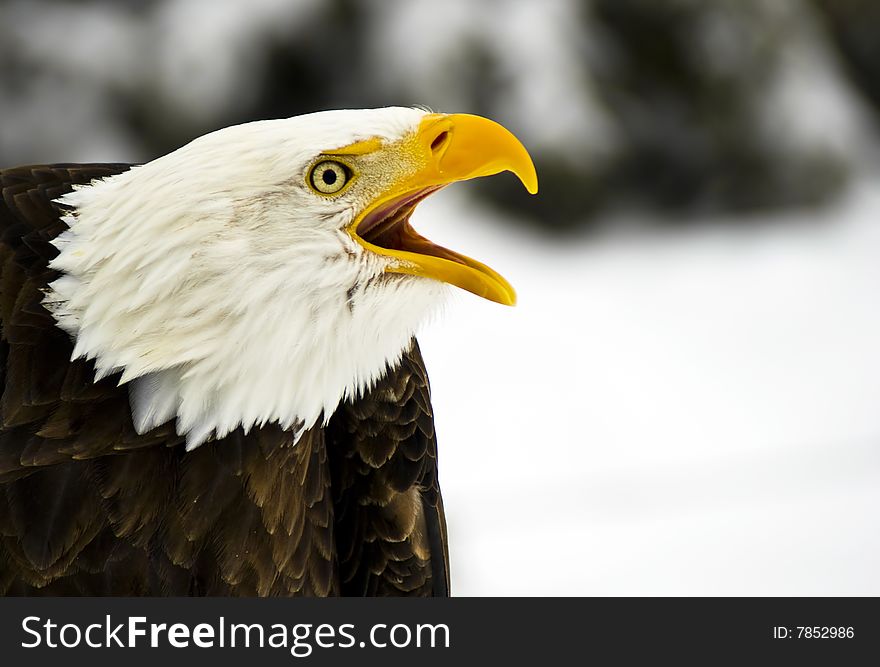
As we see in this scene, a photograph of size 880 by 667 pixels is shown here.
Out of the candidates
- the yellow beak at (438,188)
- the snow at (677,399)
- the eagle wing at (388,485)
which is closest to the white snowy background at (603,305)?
the snow at (677,399)

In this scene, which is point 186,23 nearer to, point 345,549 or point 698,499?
point 698,499

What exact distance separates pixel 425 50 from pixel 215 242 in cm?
438

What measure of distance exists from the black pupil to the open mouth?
8cm

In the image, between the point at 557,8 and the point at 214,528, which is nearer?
the point at 214,528

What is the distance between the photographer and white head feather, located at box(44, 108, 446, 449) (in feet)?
4.44

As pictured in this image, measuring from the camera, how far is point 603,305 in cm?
534

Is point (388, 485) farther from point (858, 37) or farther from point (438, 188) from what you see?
point (858, 37)

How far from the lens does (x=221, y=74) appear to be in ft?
17.9

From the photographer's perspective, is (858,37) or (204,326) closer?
(204,326)

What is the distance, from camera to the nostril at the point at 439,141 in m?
1.47

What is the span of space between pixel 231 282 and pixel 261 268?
43 millimetres

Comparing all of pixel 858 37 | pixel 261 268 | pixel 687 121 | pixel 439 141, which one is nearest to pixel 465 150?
pixel 439 141

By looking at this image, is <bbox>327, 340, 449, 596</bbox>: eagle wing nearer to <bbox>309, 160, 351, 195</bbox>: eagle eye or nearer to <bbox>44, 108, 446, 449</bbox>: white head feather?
<bbox>44, 108, 446, 449</bbox>: white head feather

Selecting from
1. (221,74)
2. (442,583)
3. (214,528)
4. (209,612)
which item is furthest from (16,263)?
(221,74)
